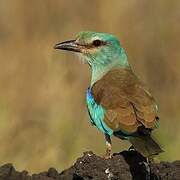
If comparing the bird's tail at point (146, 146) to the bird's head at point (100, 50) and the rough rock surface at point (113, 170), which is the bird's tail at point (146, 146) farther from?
the bird's head at point (100, 50)

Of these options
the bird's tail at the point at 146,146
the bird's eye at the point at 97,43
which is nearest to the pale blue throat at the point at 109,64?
the bird's eye at the point at 97,43

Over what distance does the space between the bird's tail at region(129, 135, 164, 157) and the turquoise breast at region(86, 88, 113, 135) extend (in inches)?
11.1

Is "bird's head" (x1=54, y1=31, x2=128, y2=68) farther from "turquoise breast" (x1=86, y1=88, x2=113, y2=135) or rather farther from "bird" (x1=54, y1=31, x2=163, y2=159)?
"turquoise breast" (x1=86, y1=88, x2=113, y2=135)

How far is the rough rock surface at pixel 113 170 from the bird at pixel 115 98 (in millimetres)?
144

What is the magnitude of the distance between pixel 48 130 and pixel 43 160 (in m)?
0.31

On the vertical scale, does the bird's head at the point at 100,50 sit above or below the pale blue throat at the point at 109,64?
above

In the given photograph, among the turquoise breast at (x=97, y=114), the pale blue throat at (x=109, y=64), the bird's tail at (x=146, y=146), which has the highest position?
the pale blue throat at (x=109, y=64)

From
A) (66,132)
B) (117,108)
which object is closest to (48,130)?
(66,132)

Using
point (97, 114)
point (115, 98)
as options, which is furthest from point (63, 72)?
point (115, 98)

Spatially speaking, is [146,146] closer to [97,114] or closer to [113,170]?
[113,170]

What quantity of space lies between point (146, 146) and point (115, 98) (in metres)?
0.58

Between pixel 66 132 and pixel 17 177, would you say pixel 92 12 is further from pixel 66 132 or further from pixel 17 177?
pixel 17 177

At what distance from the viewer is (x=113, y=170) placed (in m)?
7.23

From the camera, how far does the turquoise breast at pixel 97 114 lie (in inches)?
300
